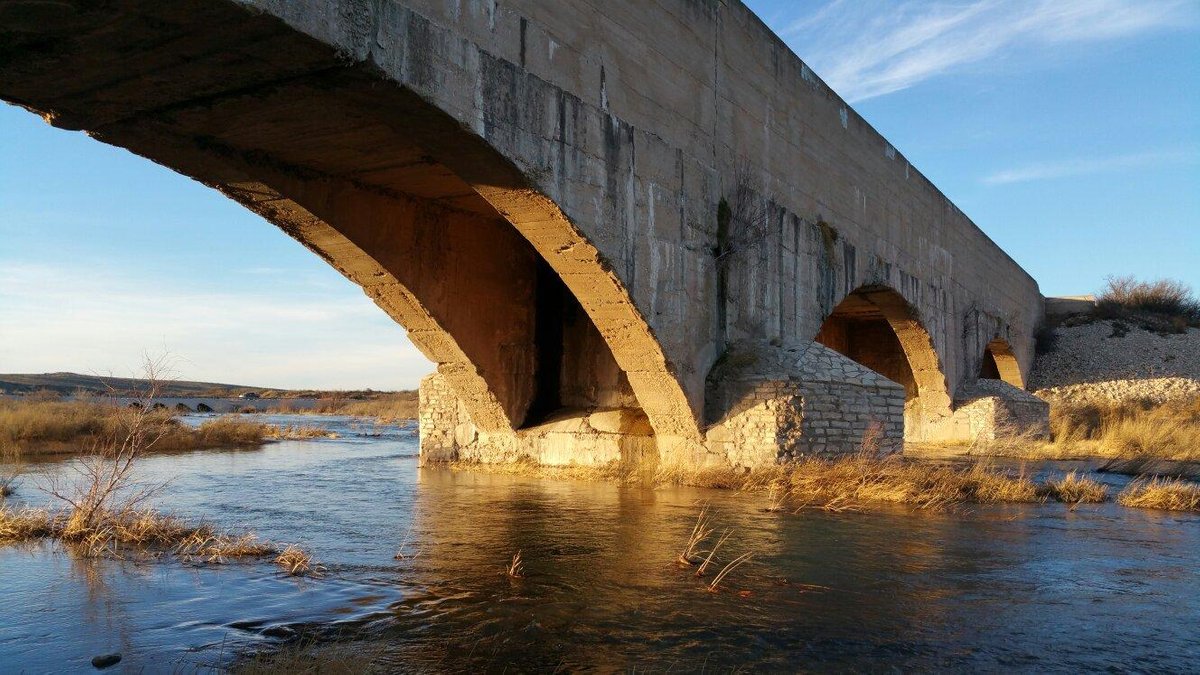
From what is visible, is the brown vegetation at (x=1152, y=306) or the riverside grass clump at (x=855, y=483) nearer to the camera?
the riverside grass clump at (x=855, y=483)

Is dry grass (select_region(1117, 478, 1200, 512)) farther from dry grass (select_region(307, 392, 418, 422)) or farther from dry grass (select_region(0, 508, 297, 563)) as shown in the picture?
dry grass (select_region(307, 392, 418, 422))

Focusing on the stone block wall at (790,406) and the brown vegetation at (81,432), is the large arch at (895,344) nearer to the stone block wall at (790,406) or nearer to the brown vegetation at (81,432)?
the stone block wall at (790,406)

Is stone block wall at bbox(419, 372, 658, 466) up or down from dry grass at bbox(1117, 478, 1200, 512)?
up

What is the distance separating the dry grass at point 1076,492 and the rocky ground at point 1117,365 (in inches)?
830

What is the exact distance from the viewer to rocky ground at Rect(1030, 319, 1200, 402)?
31375mm

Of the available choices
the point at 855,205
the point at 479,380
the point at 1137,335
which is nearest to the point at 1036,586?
the point at 479,380

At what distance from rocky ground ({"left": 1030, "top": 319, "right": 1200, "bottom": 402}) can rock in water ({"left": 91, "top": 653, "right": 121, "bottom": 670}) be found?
31.8 meters

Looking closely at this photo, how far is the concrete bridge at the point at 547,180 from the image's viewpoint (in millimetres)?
7207

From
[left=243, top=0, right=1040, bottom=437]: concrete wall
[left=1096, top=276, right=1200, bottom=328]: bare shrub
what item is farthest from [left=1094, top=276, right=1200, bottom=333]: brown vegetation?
[left=243, top=0, right=1040, bottom=437]: concrete wall

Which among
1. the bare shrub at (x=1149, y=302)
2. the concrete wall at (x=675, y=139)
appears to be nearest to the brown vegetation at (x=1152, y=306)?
the bare shrub at (x=1149, y=302)

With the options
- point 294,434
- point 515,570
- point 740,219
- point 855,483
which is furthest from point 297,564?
point 294,434

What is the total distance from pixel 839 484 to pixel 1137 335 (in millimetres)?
30183

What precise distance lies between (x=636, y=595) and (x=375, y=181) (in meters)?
6.74

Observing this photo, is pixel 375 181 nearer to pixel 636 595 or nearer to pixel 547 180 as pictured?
pixel 547 180
